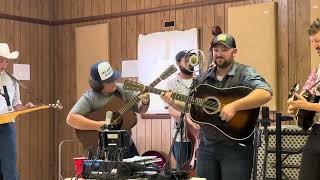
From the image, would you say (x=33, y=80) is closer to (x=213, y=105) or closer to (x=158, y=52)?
(x=158, y=52)

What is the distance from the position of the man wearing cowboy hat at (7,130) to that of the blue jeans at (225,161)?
2478 millimetres

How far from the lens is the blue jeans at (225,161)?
3262 millimetres

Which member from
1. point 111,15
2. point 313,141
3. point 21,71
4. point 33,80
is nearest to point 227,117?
point 313,141

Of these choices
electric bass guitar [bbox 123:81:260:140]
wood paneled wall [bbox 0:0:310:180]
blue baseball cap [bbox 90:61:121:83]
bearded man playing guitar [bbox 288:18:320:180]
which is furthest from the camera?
wood paneled wall [bbox 0:0:310:180]

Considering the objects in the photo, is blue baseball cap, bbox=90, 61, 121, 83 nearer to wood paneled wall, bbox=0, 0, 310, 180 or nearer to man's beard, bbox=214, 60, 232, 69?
man's beard, bbox=214, 60, 232, 69

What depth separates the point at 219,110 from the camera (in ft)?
11.6

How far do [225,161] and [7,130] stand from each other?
2.68 meters

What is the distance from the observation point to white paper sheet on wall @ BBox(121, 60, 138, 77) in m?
6.66

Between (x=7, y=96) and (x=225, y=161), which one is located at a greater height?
(x=7, y=96)

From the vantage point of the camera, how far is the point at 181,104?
12.0 feet

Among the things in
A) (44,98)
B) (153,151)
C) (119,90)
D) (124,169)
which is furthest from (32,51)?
(124,169)

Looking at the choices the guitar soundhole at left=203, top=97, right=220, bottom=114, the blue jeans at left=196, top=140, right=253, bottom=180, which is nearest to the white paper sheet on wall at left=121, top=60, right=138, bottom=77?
the guitar soundhole at left=203, top=97, right=220, bottom=114

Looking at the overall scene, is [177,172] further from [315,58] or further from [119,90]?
[315,58]

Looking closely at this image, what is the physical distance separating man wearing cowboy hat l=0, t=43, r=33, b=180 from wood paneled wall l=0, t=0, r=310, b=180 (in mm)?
1545
